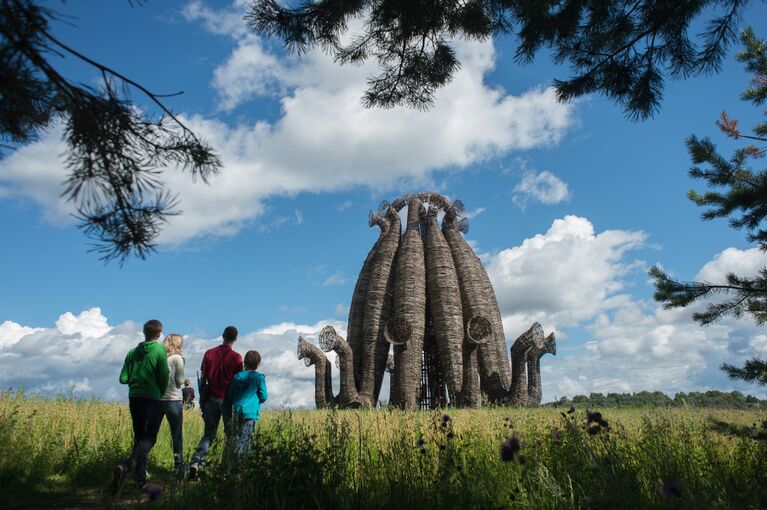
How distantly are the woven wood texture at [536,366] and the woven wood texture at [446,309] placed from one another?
183cm

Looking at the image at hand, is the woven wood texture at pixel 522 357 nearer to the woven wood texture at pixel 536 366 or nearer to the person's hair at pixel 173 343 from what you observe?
the woven wood texture at pixel 536 366

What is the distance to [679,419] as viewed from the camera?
7.55 metres

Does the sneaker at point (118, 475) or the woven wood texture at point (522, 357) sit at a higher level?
the woven wood texture at point (522, 357)

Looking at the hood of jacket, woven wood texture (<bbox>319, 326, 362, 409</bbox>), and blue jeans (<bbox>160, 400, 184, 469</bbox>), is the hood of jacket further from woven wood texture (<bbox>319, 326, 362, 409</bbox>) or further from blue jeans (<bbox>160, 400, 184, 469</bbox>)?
woven wood texture (<bbox>319, 326, 362, 409</bbox>)

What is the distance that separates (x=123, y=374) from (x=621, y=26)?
6.81m

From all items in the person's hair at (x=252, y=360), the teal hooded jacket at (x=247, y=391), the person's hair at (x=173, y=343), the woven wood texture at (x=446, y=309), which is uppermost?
the woven wood texture at (x=446, y=309)

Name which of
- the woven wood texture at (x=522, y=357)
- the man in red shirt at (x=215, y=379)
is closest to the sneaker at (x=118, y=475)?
the man in red shirt at (x=215, y=379)

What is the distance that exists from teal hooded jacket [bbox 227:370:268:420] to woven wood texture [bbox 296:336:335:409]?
908cm

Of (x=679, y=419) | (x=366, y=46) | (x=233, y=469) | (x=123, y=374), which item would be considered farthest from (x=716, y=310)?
(x=123, y=374)

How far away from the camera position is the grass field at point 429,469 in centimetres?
381

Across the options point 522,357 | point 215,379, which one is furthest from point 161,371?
point 522,357

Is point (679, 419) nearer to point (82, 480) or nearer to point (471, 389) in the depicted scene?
point (471, 389)

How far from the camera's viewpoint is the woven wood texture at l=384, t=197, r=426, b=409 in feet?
45.2

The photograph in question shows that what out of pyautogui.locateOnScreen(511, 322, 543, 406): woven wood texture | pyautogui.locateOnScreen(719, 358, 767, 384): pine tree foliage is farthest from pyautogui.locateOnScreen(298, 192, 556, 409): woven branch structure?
pyautogui.locateOnScreen(719, 358, 767, 384): pine tree foliage
